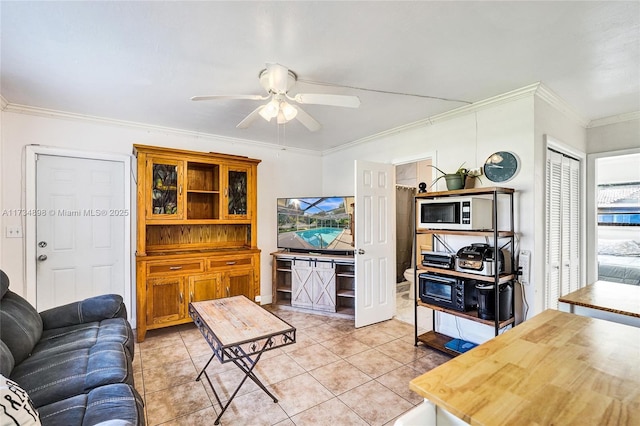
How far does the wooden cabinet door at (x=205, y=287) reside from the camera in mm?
3359

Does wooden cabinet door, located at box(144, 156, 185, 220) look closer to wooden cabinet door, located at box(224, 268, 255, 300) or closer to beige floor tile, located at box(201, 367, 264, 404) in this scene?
wooden cabinet door, located at box(224, 268, 255, 300)

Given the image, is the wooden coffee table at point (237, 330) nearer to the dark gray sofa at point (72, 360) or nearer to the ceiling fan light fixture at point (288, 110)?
the dark gray sofa at point (72, 360)

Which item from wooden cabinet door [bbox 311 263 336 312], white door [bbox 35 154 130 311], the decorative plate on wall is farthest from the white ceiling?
wooden cabinet door [bbox 311 263 336 312]

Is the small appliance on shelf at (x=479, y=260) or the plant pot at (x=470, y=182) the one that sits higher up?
the plant pot at (x=470, y=182)

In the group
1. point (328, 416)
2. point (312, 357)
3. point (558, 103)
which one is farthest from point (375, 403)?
point (558, 103)

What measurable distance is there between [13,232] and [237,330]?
2.72 metres

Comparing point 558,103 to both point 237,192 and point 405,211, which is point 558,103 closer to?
point 405,211

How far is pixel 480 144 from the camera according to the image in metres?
2.89

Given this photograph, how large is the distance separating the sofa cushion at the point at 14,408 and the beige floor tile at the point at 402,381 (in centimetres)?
208

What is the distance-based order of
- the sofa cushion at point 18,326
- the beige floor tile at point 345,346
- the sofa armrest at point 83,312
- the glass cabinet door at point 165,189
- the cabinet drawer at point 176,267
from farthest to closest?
the glass cabinet door at point 165,189 → the cabinet drawer at point 176,267 → the beige floor tile at point 345,346 → the sofa armrest at point 83,312 → the sofa cushion at point 18,326

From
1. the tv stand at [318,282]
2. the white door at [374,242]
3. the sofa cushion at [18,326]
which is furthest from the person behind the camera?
the tv stand at [318,282]

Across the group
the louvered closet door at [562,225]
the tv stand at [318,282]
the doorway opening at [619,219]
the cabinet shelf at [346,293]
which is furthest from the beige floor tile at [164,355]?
the doorway opening at [619,219]

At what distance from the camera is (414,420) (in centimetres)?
78

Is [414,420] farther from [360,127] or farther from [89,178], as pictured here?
[89,178]
